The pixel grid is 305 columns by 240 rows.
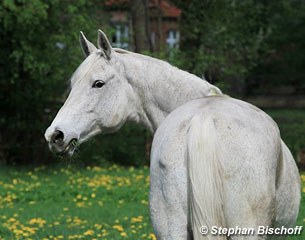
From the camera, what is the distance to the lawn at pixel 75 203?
7.86 meters

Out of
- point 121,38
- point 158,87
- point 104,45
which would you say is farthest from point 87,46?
point 121,38

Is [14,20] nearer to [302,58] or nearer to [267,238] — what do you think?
[267,238]

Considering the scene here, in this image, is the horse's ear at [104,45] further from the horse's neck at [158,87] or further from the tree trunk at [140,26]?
the tree trunk at [140,26]

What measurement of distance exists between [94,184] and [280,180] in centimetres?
839

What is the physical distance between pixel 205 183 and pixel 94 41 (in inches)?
418

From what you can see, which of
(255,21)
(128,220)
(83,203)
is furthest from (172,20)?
(128,220)

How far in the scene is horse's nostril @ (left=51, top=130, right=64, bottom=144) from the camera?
4102 millimetres

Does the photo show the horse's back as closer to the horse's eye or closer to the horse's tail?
the horse's tail

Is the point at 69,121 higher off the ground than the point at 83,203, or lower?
higher

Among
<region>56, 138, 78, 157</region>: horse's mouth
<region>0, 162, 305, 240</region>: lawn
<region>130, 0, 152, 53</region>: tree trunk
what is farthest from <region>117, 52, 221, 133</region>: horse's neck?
<region>130, 0, 152, 53</region>: tree trunk

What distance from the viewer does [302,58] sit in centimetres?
3016

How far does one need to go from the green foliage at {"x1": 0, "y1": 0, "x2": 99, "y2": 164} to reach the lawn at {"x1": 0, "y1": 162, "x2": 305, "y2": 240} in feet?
4.44

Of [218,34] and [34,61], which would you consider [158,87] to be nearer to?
[34,61]

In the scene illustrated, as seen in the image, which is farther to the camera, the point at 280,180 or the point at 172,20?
the point at 172,20
